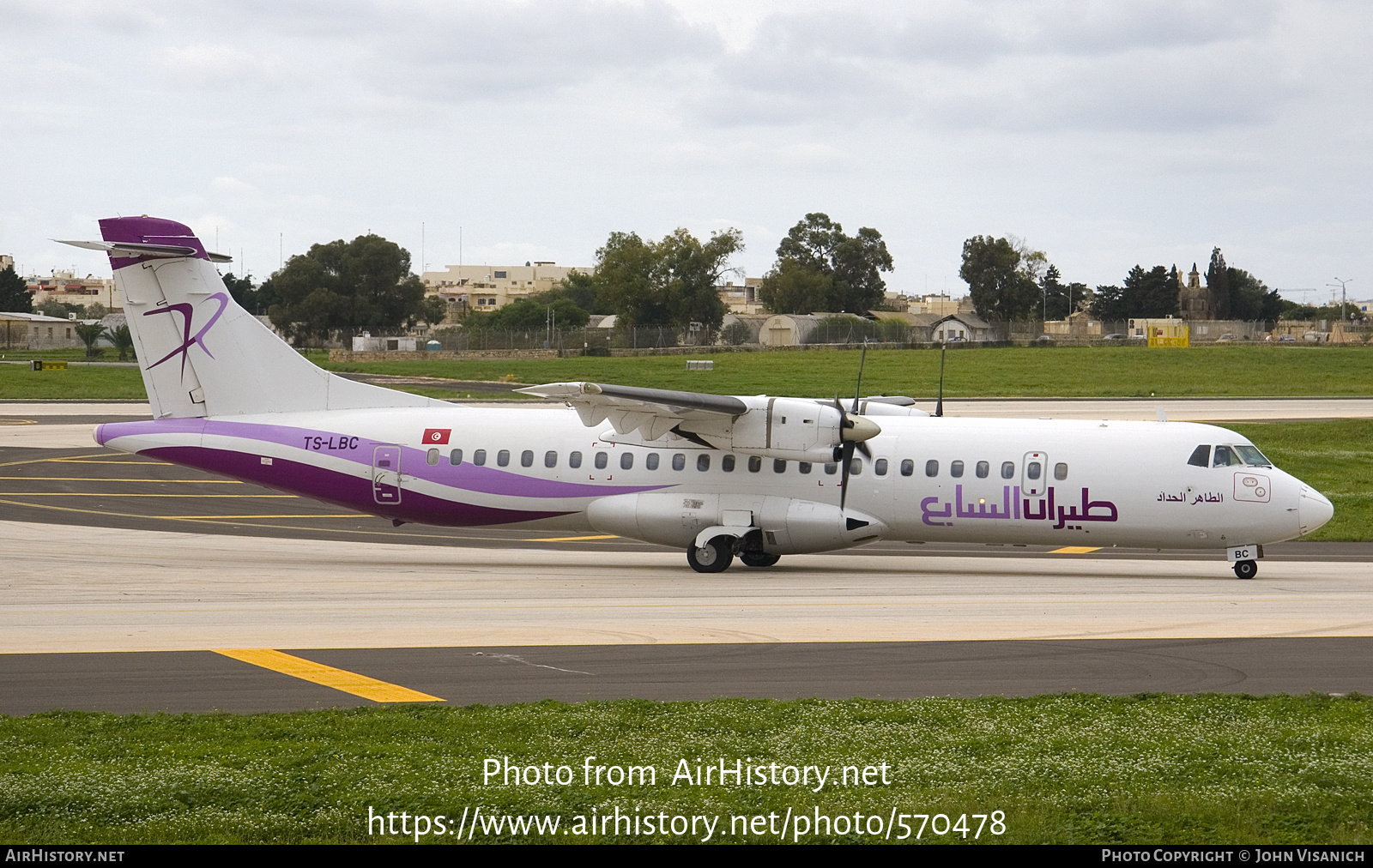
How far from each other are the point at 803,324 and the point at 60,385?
64276 mm

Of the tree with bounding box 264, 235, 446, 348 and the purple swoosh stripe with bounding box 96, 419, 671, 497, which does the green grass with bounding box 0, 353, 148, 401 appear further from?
the purple swoosh stripe with bounding box 96, 419, 671, 497

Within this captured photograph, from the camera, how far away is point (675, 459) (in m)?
22.6

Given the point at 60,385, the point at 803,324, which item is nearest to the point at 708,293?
the point at 803,324

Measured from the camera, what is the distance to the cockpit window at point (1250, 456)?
2158cm

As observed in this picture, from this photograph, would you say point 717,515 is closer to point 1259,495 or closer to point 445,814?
point 1259,495

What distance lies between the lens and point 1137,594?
19.4 metres

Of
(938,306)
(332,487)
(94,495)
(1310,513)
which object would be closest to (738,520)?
(332,487)

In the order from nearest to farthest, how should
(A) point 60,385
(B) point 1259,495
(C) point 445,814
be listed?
(C) point 445,814 → (B) point 1259,495 → (A) point 60,385

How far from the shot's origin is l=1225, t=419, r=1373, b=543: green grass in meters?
28.3

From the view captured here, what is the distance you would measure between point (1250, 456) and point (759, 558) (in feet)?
27.5

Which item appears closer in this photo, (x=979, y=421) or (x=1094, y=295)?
(x=979, y=421)

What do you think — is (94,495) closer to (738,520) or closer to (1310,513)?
(738,520)

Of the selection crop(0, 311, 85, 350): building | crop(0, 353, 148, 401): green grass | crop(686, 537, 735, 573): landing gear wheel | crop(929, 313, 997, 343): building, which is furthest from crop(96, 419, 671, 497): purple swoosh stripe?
crop(929, 313, 997, 343): building

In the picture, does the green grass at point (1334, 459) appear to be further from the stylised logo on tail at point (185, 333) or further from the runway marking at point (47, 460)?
the runway marking at point (47, 460)
